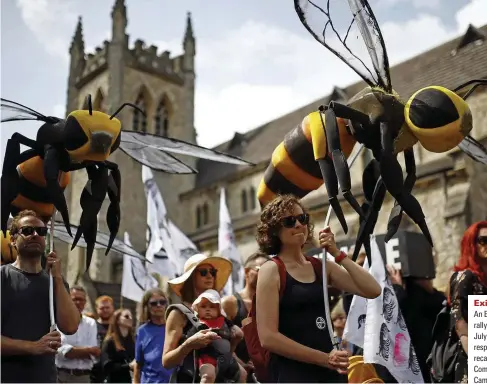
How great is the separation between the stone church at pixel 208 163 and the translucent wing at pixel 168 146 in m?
Result: 13.3

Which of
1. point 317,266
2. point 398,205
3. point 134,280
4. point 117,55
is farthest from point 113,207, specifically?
point 117,55

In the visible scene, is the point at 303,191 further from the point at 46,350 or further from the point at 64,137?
the point at 46,350

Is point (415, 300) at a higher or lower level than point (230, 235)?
lower

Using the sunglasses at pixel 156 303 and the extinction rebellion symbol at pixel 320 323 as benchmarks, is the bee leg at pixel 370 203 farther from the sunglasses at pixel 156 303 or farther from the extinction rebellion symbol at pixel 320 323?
the sunglasses at pixel 156 303

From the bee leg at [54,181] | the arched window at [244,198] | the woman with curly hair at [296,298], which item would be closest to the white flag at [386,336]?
the woman with curly hair at [296,298]

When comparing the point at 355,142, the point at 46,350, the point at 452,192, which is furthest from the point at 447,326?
the point at 452,192

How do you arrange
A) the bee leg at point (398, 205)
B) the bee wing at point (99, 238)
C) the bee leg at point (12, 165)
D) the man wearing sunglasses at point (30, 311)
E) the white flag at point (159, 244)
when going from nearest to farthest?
1. the man wearing sunglasses at point (30, 311)
2. the bee leg at point (398, 205)
3. the bee leg at point (12, 165)
4. the bee wing at point (99, 238)
5. the white flag at point (159, 244)

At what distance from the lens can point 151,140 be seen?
18.0 ft

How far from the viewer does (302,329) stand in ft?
8.98

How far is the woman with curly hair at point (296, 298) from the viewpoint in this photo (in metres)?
2.62

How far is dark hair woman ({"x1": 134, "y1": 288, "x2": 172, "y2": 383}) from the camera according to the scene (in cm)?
441

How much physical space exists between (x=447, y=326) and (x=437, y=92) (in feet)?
5.20

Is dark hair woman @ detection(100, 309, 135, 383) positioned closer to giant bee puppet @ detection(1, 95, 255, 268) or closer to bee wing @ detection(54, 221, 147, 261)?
bee wing @ detection(54, 221, 147, 261)

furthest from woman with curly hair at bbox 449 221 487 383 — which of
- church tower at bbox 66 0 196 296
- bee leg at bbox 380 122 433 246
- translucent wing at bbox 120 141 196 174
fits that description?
church tower at bbox 66 0 196 296
